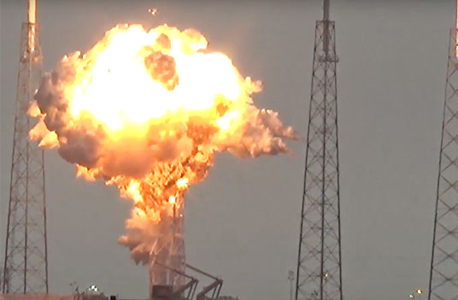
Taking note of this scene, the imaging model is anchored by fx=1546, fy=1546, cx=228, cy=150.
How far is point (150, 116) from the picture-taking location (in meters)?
82.0

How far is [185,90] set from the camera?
8356 centimetres

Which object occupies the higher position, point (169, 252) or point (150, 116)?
point (150, 116)

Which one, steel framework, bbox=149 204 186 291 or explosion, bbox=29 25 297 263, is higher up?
explosion, bbox=29 25 297 263

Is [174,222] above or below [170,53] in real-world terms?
below

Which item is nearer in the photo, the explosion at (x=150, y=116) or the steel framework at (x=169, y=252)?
the explosion at (x=150, y=116)

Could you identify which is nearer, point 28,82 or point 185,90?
point 185,90

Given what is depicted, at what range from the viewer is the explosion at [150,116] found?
81125mm

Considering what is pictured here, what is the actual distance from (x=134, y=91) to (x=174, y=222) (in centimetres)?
738

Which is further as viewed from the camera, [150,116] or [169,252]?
[169,252]

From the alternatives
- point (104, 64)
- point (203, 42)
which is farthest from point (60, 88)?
point (203, 42)

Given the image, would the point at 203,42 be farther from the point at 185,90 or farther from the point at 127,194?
the point at 127,194

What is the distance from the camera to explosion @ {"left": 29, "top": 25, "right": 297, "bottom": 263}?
266 ft

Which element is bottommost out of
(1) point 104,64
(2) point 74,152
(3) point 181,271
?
(3) point 181,271

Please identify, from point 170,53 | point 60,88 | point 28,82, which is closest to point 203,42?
point 170,53
